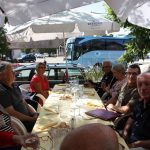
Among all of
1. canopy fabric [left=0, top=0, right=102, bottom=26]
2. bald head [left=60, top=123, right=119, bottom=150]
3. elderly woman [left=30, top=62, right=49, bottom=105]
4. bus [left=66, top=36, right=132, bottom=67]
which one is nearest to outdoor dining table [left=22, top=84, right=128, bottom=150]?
bald head [left=60, top=123, right=119, bottom=150]

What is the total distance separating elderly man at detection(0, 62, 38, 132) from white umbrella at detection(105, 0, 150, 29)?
1.71m

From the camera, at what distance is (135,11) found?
4.02 meters

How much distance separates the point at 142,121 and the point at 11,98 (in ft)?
5.95

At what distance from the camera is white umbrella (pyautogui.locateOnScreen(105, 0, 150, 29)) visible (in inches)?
154

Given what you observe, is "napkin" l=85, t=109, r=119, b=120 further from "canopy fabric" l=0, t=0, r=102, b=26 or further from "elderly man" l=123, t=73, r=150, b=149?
"canopy fabric" l=0, t=0, r=102, b=26

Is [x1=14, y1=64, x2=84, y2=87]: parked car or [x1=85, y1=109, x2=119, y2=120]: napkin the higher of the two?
[x1=85, y1=109, x2=119, y2=120]: napkin

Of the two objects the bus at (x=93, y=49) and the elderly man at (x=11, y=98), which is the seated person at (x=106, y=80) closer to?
the elderly man at (x=11, y=98)

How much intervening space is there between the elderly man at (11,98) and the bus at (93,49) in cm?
2104

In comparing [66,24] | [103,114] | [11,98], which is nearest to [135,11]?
[103,114]

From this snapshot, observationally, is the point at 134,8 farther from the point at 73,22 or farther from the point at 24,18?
the point at 73,22

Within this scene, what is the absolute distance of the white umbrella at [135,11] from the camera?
12.9 ft

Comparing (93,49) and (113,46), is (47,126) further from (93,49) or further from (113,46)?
(113,46)

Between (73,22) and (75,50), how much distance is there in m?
17.2

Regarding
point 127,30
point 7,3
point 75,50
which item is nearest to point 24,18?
point 7,3
